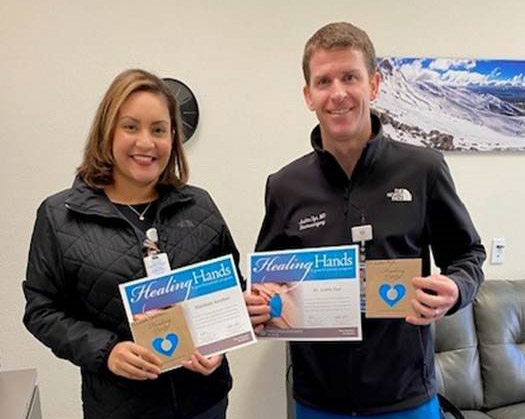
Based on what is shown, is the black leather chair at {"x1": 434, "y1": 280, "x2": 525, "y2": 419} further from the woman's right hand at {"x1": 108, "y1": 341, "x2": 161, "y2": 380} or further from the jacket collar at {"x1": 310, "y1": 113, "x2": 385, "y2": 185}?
the woman's right hand at {"x1": 108, "y1": 341, "x2": 161, "y2": 380}

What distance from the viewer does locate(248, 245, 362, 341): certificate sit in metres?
1.22

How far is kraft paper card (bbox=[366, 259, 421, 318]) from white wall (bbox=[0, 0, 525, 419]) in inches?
48.6

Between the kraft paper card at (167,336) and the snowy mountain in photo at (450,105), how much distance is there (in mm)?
1603

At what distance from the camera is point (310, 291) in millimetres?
1236

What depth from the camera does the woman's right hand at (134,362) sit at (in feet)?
3.64

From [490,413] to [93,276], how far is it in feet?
6.28

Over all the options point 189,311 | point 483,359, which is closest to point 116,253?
point 189,311

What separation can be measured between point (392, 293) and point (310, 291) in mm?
196

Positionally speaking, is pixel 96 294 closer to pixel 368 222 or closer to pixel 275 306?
pixel 275 306

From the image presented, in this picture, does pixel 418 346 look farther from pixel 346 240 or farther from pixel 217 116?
pixel 217 116

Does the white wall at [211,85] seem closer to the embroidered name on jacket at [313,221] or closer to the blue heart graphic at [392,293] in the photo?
the embroidered name on jacket at [313,221]

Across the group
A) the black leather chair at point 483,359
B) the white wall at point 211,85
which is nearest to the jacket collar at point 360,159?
the white wall at point 211,85

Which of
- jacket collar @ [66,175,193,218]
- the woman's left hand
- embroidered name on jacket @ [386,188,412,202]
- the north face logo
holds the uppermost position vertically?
jacket collar @ [66,175,193,218]

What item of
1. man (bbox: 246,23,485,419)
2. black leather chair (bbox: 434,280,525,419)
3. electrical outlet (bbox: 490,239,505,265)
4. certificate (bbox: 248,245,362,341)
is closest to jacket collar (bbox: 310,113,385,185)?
man (bbox: 246,23,485,419)
